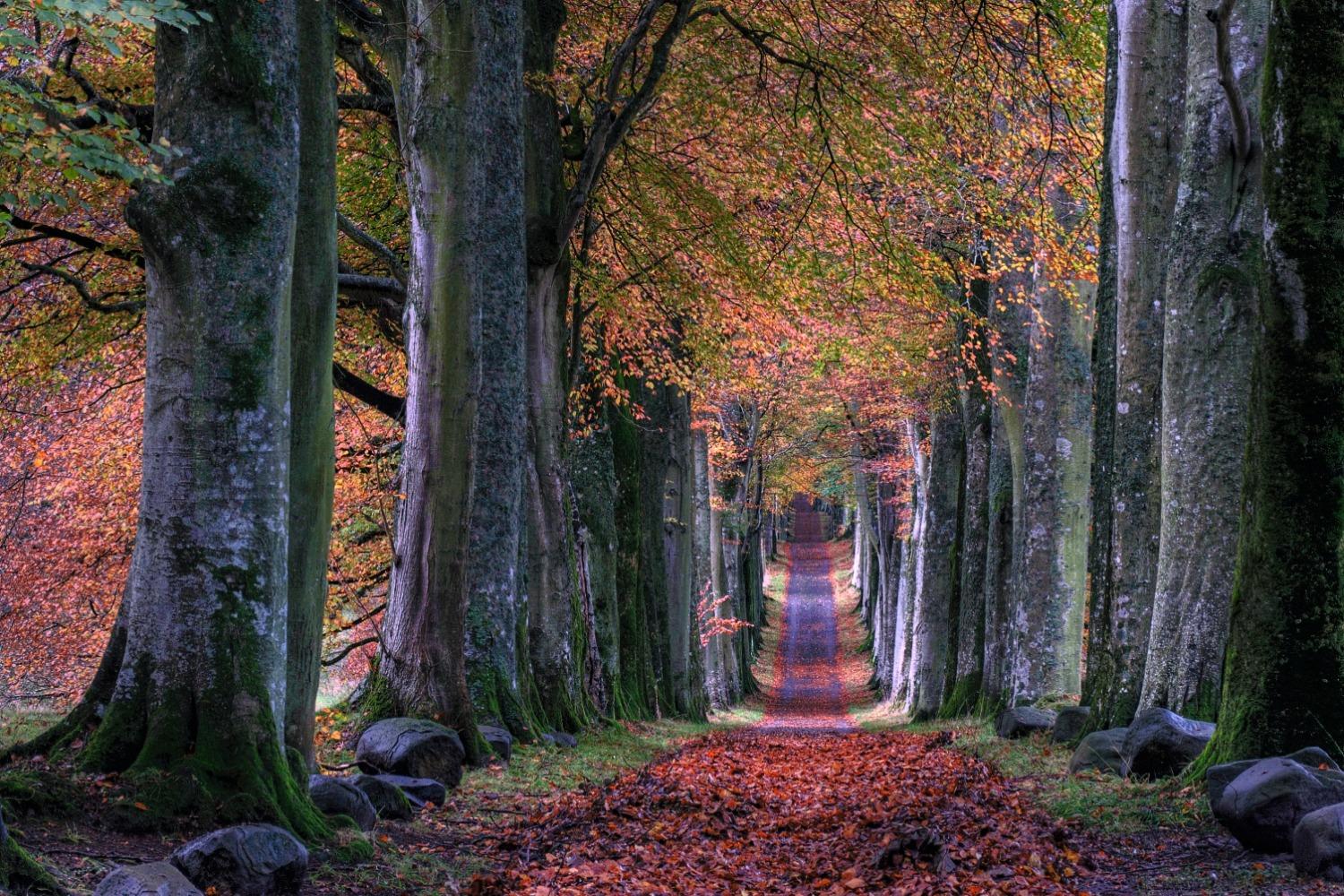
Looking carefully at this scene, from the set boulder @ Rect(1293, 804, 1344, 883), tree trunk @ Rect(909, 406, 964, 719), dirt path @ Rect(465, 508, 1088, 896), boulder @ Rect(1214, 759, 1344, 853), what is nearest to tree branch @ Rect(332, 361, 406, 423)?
dirt path @ Rect(465, 508, 1088, 896)

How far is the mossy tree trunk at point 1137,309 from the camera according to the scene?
10.8m

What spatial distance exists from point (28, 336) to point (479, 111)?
7.48m

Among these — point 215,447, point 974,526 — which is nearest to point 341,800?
point 215,447

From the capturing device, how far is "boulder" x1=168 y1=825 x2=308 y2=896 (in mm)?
4910

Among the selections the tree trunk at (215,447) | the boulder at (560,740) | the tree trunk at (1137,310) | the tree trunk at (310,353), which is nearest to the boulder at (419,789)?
the tree trunk at (310,353)

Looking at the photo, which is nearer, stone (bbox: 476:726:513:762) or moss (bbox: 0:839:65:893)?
moss (bbox: 0:839:65:893)

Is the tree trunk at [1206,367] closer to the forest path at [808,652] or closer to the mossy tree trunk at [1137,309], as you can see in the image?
the mossy tree trunk at [1137,309]

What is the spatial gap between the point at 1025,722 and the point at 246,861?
10249mm

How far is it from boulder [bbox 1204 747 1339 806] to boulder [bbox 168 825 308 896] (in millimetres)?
4781

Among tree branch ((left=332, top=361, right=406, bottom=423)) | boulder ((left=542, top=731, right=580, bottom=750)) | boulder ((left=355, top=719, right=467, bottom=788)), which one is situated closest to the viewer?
boulder ((left=355, top=719, right=467, bottom=788))

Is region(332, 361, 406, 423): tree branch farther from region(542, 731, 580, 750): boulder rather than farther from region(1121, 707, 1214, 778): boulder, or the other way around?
region(1121, 707, 1214, 778): boulder

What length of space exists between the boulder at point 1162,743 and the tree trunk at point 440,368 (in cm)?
515

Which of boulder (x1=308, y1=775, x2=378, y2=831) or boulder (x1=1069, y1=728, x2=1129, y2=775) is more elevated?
boulder (x1=308, y1=775, x2=378, y2=831)

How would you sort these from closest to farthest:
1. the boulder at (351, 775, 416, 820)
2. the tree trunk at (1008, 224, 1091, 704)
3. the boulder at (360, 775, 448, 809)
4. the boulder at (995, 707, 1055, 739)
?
the boulder at (351, 775, 416, 820), the boulder at (360, 775, 448, 809), the boulder at (995, 707, 1055, 739), the tree trunk at (1008, 224, 1091, 704)
